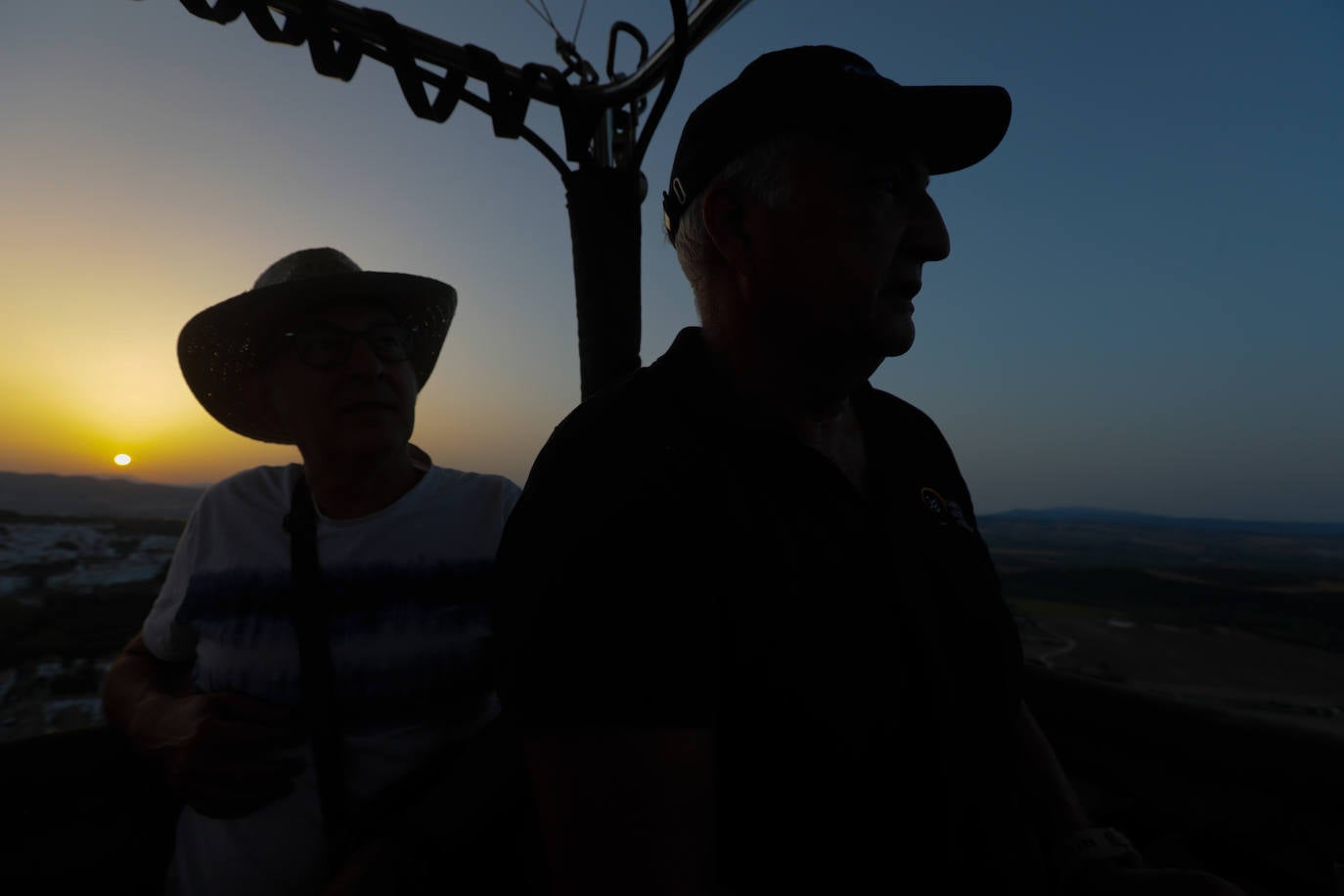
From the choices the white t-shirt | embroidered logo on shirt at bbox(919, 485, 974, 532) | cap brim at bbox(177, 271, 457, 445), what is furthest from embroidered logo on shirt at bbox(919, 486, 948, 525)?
cap brim at bbox(177, 271, 457, 445)

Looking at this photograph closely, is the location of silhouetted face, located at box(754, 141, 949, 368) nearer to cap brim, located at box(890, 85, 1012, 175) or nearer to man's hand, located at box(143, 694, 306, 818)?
cap brim, located at box(890, 85, 1012, 175)

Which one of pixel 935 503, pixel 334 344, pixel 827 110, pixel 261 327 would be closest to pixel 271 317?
pixel 261 327

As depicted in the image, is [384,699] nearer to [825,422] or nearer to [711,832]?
[711,832]

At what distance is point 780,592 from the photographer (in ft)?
3.13

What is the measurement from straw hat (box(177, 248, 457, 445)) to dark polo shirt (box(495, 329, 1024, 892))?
1069mm

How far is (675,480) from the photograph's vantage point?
958 millimetres

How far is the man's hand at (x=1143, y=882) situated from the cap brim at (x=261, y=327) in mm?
2203

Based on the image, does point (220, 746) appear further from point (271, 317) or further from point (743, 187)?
point (743, 187)

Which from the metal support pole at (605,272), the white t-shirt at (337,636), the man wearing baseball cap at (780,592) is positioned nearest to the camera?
the man wearing baseball cap at (780,592)

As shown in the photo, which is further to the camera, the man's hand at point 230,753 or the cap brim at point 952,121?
the man's hand at point 230,753

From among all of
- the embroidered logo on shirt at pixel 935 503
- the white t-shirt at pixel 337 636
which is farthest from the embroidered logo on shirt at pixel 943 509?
the white t-shirt at pixel 337 636

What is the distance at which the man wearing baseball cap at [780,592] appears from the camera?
0.83 m

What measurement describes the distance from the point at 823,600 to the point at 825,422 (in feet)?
1.83

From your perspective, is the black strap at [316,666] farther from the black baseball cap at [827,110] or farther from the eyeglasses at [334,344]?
the black baseball cap at [827,110]
